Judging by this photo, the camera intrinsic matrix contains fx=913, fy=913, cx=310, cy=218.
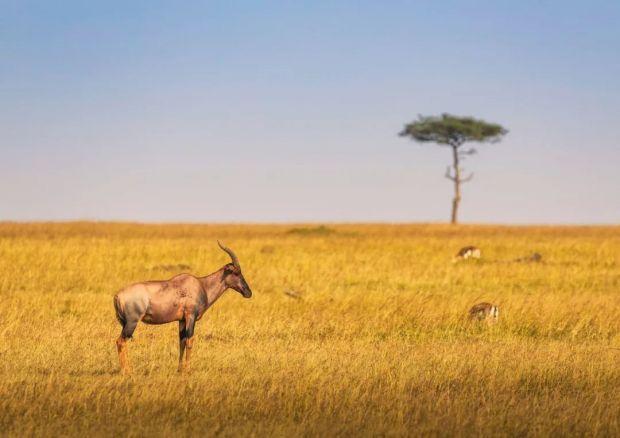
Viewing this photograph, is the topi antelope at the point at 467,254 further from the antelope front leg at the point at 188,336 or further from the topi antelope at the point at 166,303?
the antelope front leg at the point at 188,336

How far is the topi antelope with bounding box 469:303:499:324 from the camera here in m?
15.7

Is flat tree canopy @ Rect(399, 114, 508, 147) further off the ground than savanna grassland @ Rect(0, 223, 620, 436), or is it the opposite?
flat tree canopy @ Rect(399, 114, 508, 147)

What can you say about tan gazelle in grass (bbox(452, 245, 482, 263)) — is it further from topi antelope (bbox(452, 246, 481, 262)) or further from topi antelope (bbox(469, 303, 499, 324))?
topi antelope (bbox(469, 303, 499, 324))

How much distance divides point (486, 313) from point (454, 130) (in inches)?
2112

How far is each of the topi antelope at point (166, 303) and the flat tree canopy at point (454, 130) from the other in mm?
58687

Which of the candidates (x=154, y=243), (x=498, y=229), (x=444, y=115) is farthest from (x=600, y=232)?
(x=154, y=243)

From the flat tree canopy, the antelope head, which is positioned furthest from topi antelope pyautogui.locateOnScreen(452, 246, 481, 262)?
the flat tree canopy

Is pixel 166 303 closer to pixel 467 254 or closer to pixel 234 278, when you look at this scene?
pixel 234 278

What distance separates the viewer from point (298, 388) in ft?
31.3

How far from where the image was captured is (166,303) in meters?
10.1

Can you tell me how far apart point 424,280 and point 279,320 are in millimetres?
8694

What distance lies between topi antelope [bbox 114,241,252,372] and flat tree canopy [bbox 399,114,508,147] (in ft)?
193

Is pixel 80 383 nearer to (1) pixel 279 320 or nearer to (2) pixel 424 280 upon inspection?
(1) pixel 279 320

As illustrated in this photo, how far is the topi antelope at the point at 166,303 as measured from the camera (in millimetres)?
9883
